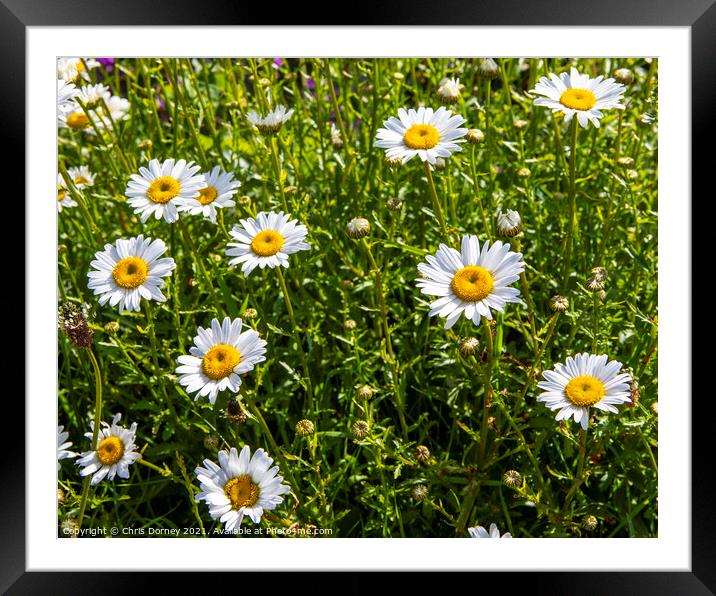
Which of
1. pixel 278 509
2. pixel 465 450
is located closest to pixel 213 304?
pixel 278 509

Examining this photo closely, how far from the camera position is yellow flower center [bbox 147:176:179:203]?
6.99 ft

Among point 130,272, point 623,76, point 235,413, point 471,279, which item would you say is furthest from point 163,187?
point 623,76

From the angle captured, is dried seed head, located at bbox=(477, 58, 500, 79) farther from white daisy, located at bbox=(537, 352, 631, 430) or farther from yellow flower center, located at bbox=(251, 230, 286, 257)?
white daisy, located at bbox=(537, 352, 631, 430)

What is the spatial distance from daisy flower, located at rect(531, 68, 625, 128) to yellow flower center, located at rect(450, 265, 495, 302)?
1.70ft

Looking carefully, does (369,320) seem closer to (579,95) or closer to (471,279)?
(471,279)

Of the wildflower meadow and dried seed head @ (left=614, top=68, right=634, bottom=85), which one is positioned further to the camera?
dried seed head @ (left=614, top=68, right=634, bottom=85)

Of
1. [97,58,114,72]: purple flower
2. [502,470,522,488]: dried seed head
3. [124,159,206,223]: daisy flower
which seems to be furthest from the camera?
[97,58,114,72]: purple flower

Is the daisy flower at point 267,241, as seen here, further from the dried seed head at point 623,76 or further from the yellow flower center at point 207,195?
the dried seed head at point 623,76

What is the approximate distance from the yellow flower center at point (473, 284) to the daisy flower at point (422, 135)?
0.33m

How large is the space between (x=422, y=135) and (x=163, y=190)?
0.72 meters

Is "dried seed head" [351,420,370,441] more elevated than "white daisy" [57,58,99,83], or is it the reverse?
"white daisy" [57,58,99,83]

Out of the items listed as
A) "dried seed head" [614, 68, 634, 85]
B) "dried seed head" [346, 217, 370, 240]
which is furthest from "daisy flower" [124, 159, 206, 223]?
"dried seed head" [614, 68, 634, 85]

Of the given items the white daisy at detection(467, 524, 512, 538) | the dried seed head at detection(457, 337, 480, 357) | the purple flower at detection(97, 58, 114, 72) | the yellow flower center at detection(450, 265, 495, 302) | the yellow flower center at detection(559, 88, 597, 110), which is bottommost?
the white daisy at detection(467, 524, 512, 538)
